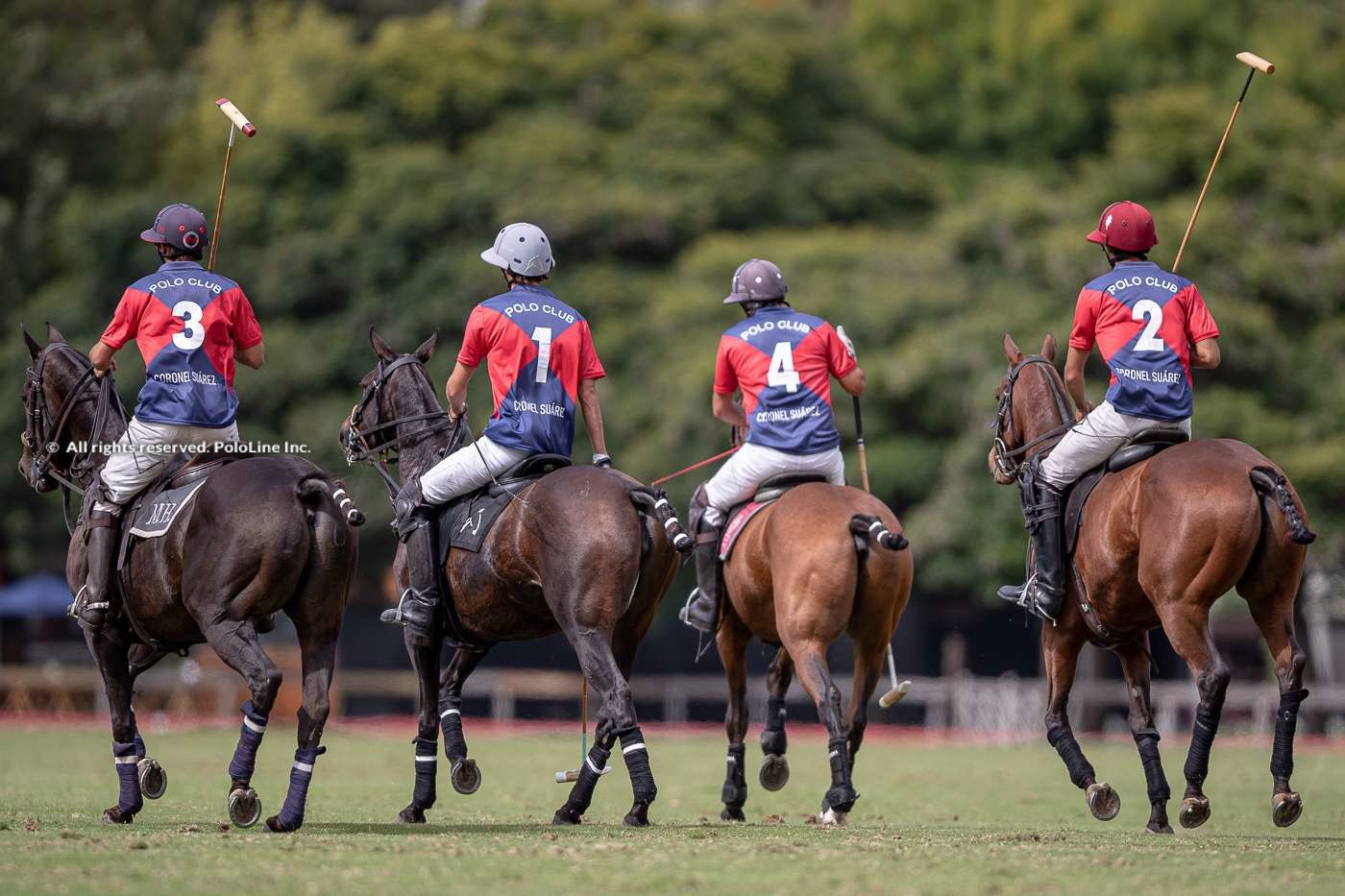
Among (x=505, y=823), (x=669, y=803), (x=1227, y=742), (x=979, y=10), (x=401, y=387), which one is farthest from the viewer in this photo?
(x=979, y=10)

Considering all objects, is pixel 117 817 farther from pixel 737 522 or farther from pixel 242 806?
pixel 737 522

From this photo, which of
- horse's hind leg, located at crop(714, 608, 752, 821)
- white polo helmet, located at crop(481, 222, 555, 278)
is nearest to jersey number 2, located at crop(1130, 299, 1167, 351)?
horse's hind leg, located at crop(714, 608, 752, 821)

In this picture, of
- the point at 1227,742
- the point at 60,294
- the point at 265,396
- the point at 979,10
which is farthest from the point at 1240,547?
the point at 979,10

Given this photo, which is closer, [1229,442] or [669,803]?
[1229,442]

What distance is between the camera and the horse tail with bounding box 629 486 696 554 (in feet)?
35.8

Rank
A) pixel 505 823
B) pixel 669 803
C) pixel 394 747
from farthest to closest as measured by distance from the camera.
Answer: pixel 394 747 → pixel 669 803 → pixel 505 823

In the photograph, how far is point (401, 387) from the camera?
12438 millimetres

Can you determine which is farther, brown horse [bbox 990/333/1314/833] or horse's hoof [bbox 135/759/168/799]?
horse's hoof [bbox 135/759/168/799]

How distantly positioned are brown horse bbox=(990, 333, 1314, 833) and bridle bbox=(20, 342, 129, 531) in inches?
243

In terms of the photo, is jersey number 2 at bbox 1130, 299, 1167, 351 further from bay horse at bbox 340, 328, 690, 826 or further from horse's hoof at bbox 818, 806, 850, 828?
horse's hoof at bbox 818, 806, 850, 828

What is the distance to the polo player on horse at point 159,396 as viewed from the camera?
37.2ft

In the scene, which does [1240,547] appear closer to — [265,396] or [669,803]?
[669,803]

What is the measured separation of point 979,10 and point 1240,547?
100.0 feet

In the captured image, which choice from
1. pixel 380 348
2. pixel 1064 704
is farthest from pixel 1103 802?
pixel 380 348
